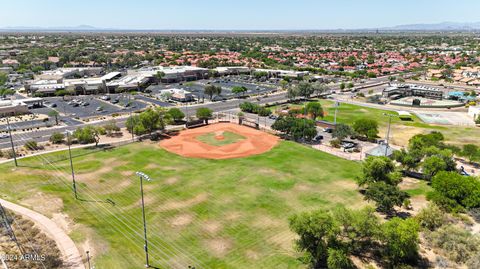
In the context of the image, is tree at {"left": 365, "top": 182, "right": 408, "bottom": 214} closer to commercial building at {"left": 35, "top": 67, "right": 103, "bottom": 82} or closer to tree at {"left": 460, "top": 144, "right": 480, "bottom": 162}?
tree at {"left": 460, "top": 144, "right": 480, "bottom": 162}

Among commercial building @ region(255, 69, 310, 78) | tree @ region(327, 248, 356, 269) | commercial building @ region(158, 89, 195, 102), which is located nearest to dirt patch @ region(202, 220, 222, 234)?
tree @ region(327, 248, 356, 269)

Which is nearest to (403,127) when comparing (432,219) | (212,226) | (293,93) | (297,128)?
(297,128)

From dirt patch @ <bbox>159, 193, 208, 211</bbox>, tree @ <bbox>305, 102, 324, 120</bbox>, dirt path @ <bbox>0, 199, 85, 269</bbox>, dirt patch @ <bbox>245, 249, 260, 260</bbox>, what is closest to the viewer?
dirt path @ <bbox>0, 199, 85, 269</bbox>

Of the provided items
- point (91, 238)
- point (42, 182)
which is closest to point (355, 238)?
point (91, 238)

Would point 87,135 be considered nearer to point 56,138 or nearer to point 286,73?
point 56,138

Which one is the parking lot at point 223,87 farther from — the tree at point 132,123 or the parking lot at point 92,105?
the tree at point 132,123

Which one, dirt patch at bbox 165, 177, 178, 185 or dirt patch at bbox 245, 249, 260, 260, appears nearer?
dirt patch at bbox 245, 249, 260, 260

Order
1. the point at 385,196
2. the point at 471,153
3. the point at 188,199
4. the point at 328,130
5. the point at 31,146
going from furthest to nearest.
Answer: the point at 328,130, the point at 31,146, the point at 471,153, the point at 188,199, the point at 385,196

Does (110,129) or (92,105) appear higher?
(110,129)
